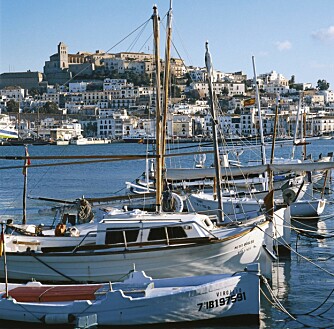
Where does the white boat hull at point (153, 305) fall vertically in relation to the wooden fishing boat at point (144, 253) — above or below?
below

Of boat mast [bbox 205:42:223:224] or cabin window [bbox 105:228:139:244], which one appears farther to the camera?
boat mast [bbox 205:42:223:224]

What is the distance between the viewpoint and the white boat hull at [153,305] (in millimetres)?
14398

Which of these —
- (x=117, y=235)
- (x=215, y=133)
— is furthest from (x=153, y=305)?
(x=215, y=133)

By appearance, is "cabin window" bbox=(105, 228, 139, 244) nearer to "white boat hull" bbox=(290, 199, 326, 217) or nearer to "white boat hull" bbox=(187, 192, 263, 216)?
"white boat hull" bbox=(187, 192, 263, 216)

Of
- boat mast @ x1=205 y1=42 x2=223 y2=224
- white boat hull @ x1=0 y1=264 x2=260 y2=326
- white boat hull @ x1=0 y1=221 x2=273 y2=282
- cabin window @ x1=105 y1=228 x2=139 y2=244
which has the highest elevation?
boat mast @ x1=205 y1=42 x2=223 y2=224

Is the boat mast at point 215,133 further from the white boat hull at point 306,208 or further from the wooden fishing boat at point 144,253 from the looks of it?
the white boat hull at point 306,208

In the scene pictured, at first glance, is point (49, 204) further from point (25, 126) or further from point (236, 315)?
point (25, 126)

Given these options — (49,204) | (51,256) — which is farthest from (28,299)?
(49,204)

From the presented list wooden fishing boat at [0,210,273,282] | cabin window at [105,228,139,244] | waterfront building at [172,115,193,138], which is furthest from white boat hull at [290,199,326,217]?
waterfront building at [172,115,193,138]

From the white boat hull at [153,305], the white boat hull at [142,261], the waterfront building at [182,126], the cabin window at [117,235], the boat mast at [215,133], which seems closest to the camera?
the white boat hull at [153,305]

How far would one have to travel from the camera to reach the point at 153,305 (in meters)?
14.4

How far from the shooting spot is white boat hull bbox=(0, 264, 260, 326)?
1440 cm

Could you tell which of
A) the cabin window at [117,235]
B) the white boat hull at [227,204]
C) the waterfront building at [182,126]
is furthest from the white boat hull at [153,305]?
the waterfront building at [182,126]

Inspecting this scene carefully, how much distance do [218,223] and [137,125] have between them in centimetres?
15778
